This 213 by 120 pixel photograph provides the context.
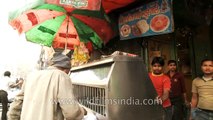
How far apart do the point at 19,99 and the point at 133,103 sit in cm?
171

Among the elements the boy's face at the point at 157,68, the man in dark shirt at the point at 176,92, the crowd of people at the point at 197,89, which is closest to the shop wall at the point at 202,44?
the man in dark shirt at the point at 176,92

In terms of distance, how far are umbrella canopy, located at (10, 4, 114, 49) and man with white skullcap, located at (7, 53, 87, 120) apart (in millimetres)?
3711

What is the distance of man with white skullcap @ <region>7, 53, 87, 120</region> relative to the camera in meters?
2.83

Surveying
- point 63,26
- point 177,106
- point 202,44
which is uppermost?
point 63,26

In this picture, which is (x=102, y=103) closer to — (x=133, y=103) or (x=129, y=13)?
(x=133, y=103)

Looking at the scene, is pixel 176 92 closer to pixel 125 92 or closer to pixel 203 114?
pixel 203 114

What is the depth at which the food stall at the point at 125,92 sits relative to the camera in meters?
2.77

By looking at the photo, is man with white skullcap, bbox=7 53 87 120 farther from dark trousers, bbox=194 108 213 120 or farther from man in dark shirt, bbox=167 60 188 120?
man in dark shirt, bbox=167 60 188 120

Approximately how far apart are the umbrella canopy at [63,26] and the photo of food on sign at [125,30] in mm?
404

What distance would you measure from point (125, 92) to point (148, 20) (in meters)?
3.54

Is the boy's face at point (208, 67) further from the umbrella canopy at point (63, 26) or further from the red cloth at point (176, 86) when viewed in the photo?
the umbrella canopy at point (63, 26)

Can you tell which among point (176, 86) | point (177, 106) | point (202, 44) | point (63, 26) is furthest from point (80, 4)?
point (202, 44)

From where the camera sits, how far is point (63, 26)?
24.4ft

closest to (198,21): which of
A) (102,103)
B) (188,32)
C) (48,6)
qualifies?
(188,32)
